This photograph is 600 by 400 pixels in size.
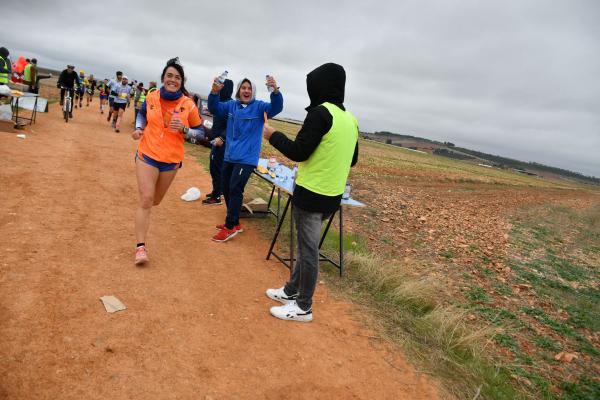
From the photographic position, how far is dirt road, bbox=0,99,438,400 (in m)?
2.74

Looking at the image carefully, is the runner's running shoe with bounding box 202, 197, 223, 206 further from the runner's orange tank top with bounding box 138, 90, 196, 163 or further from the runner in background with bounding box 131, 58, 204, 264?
the runner's orange tank top with bounding box 138, 90, 196, 163

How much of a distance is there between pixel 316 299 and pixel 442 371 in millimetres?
1635

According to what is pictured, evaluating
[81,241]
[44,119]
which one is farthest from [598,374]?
[44,119]

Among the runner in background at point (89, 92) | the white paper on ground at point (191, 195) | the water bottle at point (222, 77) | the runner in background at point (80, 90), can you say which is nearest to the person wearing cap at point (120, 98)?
the runner in background at point (80, 90)

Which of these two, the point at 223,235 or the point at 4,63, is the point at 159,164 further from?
the point at 4,63

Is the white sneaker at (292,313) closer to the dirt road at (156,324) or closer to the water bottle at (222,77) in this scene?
the dirt road at (156,324)

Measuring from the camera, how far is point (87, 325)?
3148 mm

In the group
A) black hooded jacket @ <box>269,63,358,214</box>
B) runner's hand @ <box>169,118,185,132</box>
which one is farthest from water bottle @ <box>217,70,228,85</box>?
black hooded jacket @ <box>269,63,358,214</box>

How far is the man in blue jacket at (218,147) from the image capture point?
6.89m

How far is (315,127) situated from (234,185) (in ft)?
8.53

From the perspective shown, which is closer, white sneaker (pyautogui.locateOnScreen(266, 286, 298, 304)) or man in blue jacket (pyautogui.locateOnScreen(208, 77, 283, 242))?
white sneaker (pyautogui.locateOnScreen(266, 286, 298, 304))

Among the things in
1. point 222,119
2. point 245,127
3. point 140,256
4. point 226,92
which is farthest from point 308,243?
point 226,92

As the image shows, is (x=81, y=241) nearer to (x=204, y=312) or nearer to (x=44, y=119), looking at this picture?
(x=204, y=312)

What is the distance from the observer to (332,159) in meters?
3.42
